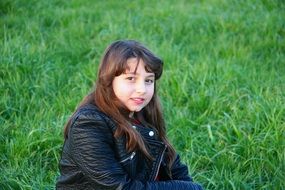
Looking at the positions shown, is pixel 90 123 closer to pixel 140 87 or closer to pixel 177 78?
pixel 140 87

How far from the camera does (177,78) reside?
12.8 feet

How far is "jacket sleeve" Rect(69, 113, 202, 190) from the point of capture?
1.82m

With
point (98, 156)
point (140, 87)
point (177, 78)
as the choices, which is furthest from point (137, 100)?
point (177, 78)

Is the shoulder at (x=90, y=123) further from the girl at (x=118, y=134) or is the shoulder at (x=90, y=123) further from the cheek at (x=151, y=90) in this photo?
the cheek at (x=151, y=90)

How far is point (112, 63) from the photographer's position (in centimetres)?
197

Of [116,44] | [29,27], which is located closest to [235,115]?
[116,44]

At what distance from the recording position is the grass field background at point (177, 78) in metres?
2.89

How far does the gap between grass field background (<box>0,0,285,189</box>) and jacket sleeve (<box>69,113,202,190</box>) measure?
2.83 ft

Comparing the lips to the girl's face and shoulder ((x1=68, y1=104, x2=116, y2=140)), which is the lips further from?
shoulder ((x1=68, y1=104, x2=116, y2=140))

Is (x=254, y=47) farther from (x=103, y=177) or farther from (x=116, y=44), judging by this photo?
(x=103, y=177)

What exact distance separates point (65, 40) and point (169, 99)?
1582 millimetres

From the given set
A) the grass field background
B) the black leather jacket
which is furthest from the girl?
the grass field background

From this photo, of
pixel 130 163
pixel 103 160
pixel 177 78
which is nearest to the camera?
pixel 103 160

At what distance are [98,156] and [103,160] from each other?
0.08 ft
